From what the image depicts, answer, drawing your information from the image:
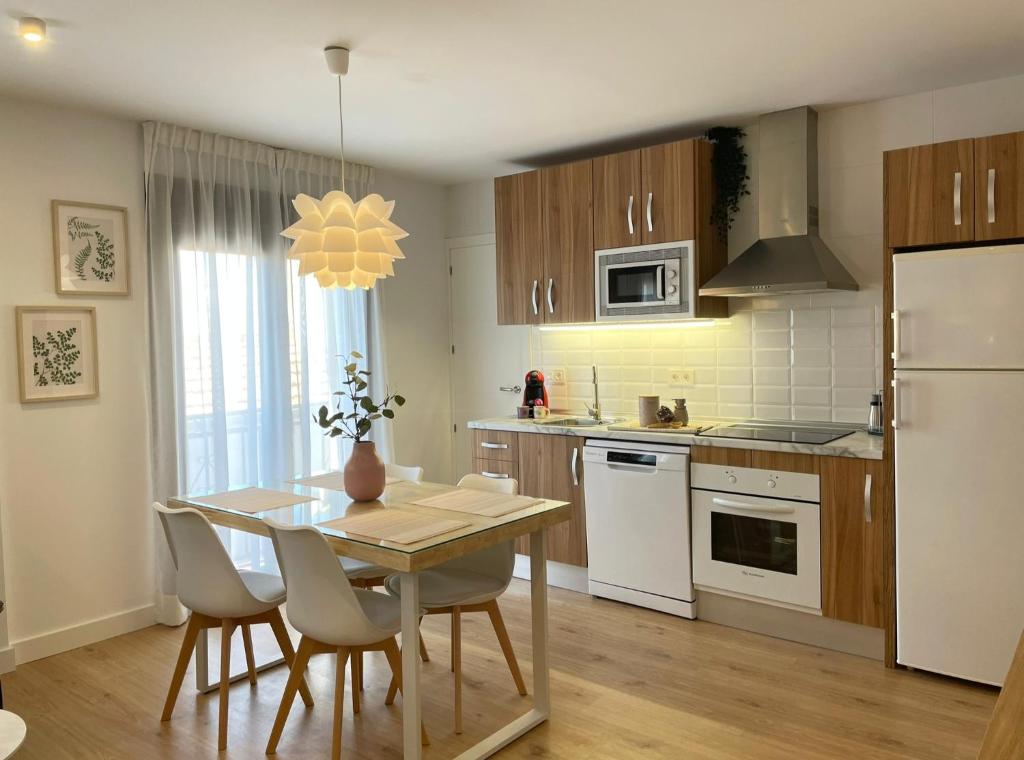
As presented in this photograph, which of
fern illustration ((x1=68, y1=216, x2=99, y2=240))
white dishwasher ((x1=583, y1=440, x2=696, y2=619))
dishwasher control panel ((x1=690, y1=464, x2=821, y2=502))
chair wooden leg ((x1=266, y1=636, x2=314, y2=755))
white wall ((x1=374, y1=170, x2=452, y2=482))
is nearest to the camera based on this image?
chair wooden leg ((x1=266, y1=636, x2=314, y2=755))

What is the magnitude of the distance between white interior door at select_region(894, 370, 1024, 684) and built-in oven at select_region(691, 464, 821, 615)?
0.40 meters

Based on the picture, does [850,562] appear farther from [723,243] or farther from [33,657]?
[33,657]

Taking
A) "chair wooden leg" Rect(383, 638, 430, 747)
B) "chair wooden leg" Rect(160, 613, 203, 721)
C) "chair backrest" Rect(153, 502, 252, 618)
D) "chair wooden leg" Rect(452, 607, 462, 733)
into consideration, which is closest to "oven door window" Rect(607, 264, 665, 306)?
"chair wooden leg" Rect(452, 607, 462, 733)

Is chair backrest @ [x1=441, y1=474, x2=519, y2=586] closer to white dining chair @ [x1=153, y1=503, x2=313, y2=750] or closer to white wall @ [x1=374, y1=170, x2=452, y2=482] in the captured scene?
white dining chair @ [x1=153, y1=503, x2=313, y2=750]

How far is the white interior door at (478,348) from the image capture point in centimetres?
547

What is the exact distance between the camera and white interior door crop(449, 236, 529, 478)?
5473 mm

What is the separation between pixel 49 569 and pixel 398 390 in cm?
239

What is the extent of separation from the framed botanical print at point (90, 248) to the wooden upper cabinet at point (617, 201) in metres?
2.53

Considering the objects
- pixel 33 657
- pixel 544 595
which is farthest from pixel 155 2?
pixel 33 657

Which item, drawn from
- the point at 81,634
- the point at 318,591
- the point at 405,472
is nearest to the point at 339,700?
the point at 318,591

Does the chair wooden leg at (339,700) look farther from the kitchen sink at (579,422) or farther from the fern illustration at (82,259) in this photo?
the fern illustration at (82,259)

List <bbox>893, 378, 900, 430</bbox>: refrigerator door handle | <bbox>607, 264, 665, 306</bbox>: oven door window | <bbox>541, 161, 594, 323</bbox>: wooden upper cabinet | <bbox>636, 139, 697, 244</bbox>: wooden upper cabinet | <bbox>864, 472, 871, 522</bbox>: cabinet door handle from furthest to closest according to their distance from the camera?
<bbox>541, 161, 594, 323</bbox>: wooden upper cabinet, <bbox>607, 264, 665, 306</bbox>: oven door window, <bbox>636, 139, 697, 244</bbox>: wooden upper cabinet, <bbox>864, 472, 871, 522</bbox>: cabinet door handle, <bbox>893, 378, 900, 430</bbox>: refrigerator door handle

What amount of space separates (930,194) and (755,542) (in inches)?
67.7

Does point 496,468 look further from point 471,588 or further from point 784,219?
point 784,219
